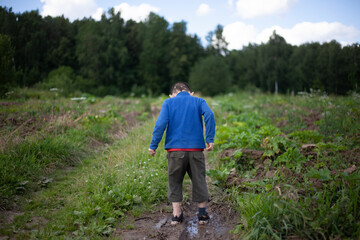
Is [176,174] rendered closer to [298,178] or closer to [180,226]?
[180,226]

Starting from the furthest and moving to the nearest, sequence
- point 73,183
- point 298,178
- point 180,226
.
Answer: point 73,183, point 298,178, point 180,226

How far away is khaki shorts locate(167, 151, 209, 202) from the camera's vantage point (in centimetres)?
319

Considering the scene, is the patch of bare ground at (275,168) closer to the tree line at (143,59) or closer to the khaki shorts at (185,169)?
the khaki shorts at (185,169)

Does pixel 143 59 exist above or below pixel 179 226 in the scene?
above

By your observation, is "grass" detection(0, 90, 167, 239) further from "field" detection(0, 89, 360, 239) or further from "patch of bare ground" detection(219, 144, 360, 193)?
"patch of bare ground" detection(219, 144, 360, 193)

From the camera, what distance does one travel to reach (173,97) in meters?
3.42

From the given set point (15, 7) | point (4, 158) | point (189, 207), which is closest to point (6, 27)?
point (15, 7)

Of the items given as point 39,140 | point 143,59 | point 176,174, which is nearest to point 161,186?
point 176,174

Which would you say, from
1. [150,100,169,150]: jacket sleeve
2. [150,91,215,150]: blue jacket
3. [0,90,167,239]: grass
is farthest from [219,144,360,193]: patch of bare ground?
[150,100,169,150]: jacket sleeve

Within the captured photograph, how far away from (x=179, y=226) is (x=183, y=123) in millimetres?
1315

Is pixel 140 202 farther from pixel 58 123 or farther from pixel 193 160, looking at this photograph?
pixel 58 123

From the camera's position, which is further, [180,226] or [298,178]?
[298,178]

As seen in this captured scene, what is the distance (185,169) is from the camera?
3.28 metres

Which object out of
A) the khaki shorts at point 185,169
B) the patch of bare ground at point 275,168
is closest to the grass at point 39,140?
the khaki shorts at point 185,169
